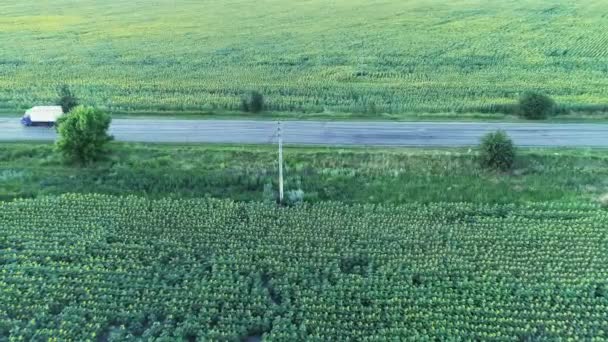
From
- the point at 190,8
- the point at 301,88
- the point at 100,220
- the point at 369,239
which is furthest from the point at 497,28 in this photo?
the point at 100,220

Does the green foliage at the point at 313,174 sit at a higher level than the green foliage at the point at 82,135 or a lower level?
lower

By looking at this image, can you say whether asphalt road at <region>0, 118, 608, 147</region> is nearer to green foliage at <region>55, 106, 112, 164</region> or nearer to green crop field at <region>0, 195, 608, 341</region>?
green foliage at <region>55, 106, 112, 164</region>

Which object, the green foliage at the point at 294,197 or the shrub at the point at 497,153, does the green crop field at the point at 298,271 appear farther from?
the shrub at the point at 497,153

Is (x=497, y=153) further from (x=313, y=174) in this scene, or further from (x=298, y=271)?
(x=298, y=271)

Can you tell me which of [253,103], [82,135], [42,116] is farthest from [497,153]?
[42,116]

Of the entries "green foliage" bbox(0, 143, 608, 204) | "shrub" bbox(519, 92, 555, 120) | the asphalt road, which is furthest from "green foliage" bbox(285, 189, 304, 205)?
"shrub" bbox(519, 92, 555, 120)

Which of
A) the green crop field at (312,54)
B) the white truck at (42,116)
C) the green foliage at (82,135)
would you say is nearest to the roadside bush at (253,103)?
the green crop field at (312,54)
